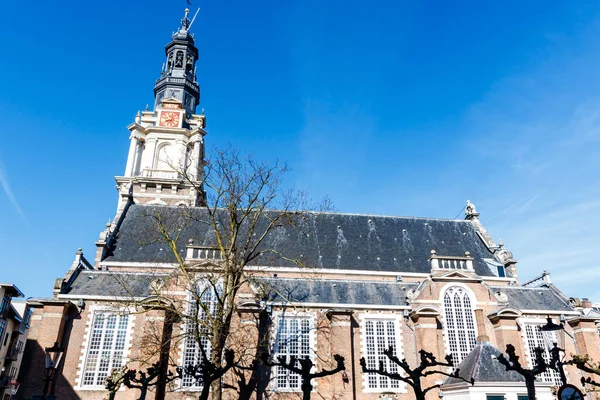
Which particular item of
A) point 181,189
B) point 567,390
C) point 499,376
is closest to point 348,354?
point 499,376

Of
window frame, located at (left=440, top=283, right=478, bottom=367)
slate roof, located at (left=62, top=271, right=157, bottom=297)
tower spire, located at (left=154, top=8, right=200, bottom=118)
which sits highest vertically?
tower spire, located at (left=154, top=8, right=200, bottom=118)

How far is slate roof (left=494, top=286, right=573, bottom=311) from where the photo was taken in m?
27.4

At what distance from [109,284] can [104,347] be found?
3.91 metres

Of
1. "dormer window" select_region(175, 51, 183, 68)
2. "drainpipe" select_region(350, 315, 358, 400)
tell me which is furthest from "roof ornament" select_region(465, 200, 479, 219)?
"dormer window" select_region(175, 51, 183, 68)

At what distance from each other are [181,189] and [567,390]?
31779mm

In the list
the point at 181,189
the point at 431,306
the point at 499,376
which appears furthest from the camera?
the point at 181,189

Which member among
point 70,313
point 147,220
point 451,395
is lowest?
point 451,395

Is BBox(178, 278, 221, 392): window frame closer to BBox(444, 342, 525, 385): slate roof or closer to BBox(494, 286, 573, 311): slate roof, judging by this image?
BBox(444, 342, 525, 385): slate roof

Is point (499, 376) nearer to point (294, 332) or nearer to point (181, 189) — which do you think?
point (294, 332)

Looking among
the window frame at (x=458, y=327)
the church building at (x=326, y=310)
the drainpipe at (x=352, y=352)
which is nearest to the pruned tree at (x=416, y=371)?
the church building at (x=326, y=310)

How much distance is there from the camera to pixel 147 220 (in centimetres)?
3294

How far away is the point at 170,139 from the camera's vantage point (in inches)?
1694

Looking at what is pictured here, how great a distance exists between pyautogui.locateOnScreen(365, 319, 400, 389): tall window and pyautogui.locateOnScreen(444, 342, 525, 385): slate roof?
9.88 feet

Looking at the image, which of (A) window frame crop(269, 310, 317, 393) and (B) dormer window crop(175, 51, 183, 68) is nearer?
(A) window frame crop(269, 310, 317, 393)
